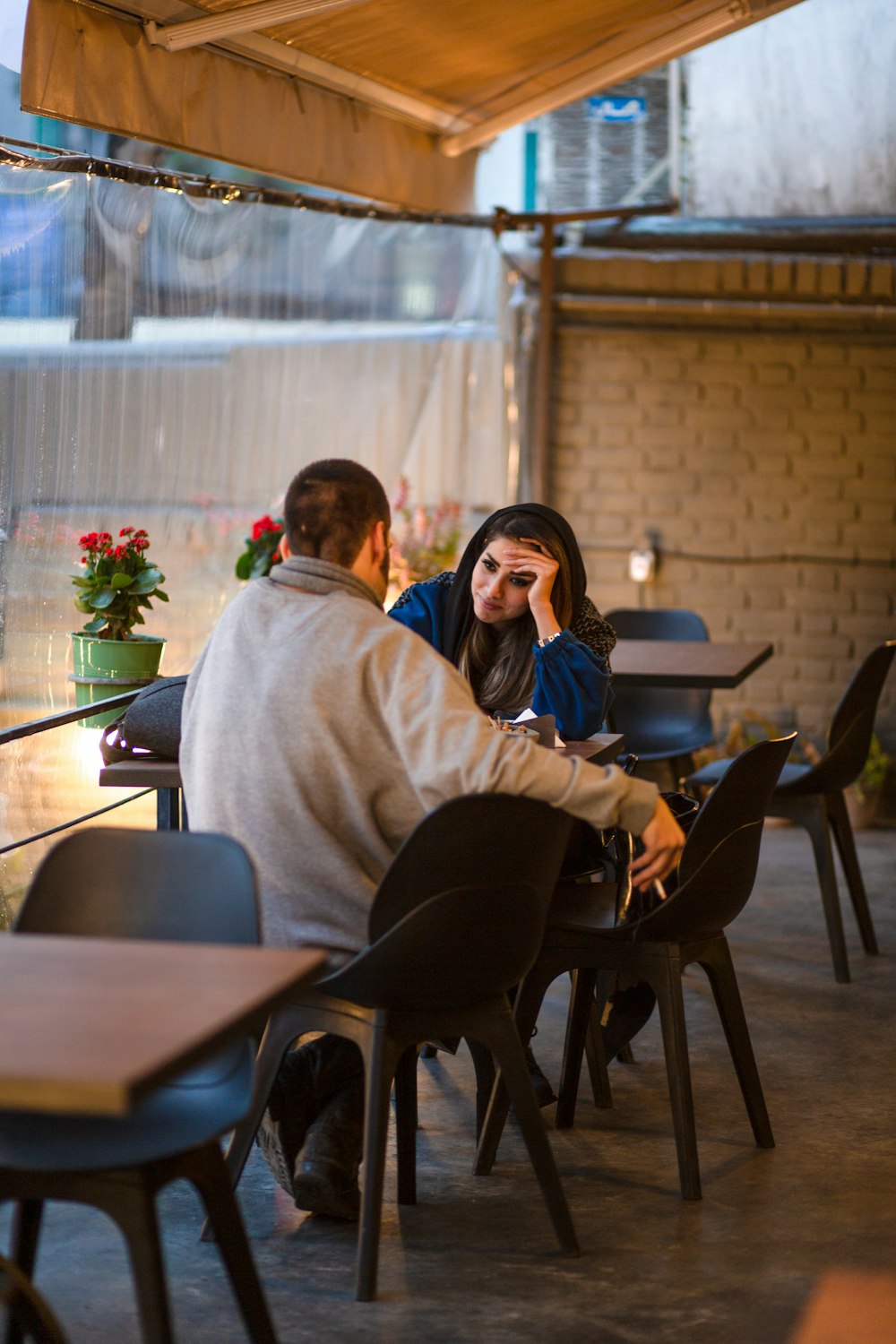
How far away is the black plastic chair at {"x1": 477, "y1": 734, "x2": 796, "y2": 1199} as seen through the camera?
294cm

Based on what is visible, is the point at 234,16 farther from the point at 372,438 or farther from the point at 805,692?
the point at 805,692

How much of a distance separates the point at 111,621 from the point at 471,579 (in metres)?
0.89

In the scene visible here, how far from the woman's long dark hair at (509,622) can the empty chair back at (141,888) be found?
1.63 m

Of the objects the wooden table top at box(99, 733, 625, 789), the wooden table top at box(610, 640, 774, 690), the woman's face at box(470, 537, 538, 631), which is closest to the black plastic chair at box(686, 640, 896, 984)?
the wooden table top at box(610, 640, 774, 690)

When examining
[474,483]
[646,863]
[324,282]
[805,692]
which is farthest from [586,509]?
[646,863]

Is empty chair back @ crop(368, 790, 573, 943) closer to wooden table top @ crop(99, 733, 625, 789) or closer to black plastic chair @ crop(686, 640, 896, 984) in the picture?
wooden table top @ crop(99, 733, 625, 789)

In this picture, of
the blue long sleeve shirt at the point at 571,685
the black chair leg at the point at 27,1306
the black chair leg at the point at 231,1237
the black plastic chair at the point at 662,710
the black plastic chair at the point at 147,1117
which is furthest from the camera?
the black plastic chair at the point at 662,710

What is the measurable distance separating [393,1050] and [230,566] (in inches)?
103

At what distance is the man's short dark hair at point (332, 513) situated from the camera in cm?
261

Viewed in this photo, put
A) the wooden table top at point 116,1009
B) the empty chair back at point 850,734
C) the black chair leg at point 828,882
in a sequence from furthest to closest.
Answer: the empty chair back at point 850,734 < the black chair leg at point 828,882 < the wooden table top at point 116,1009

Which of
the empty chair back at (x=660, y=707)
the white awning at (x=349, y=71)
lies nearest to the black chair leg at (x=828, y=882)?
the empty chair back at (x=660, y=707)

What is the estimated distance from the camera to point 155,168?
422 centimetres

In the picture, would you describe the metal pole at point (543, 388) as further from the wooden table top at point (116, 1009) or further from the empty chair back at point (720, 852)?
the wooden table top at point (116, 1009)

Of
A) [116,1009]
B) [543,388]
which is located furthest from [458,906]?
[543,388]
